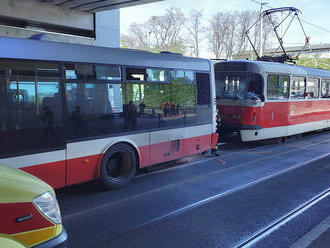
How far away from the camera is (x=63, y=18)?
13.3m

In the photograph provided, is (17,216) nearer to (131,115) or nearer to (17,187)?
(17,187)

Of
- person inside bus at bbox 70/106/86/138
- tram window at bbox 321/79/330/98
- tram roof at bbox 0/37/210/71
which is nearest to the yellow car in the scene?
tram roof at bbox 0/37/210/71

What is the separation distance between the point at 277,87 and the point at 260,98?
110 cm

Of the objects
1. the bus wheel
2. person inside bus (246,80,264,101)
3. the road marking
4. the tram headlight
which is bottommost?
the road marking

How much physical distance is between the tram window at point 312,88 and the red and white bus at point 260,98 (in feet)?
1.38

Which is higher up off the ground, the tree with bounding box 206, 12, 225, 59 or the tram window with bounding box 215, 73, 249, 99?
the tree with bounding box 206, 12, 225, 59

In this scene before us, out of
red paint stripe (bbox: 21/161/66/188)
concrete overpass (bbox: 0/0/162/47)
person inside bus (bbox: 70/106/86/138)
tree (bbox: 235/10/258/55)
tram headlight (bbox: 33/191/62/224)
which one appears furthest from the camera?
tree (bbox: 235/10/258/55)

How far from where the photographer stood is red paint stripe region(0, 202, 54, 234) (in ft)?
7.04

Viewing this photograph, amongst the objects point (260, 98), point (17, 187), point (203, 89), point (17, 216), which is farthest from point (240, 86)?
point (17, 216)

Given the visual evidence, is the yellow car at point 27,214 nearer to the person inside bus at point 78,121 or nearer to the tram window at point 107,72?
the person inside bus at point 78,121

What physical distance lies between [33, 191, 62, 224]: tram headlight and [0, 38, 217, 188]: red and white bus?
7.84ft

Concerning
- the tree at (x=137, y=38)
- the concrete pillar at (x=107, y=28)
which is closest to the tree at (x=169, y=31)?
the tree at (x=137, y=38)

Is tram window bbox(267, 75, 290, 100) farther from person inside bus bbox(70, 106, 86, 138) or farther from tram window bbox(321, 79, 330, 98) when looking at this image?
person inside bus bbox(70, 106, 86, 138)

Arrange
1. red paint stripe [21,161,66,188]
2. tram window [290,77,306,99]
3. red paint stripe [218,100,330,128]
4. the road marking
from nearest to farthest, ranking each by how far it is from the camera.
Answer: the road marking
red paint stripe [21,161,66,188]
red paint stripe [218,100,330,128]
tram window [290,77,306,99]
